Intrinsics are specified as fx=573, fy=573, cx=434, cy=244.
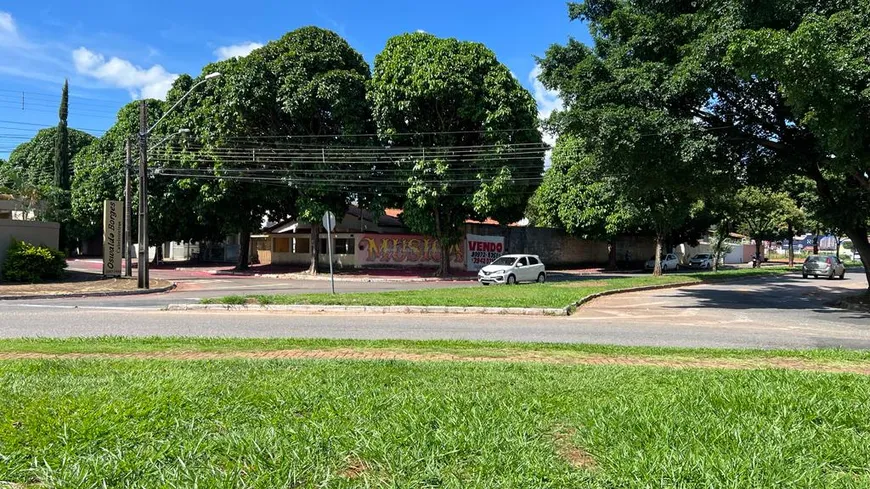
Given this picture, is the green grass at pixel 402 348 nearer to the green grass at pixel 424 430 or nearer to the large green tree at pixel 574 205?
the green grass at pixel 424 430

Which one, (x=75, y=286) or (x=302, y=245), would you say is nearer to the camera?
(x=75, y=286)

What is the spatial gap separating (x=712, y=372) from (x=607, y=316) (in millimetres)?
8576

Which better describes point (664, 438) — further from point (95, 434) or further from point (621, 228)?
point (621, 228)

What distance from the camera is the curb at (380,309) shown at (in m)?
14.9

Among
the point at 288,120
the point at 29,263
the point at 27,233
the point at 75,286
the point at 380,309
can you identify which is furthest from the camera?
the point at 288,120

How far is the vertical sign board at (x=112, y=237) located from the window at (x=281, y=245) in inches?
652

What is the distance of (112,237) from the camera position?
27859mm

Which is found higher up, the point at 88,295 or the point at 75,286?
the point at 75,286

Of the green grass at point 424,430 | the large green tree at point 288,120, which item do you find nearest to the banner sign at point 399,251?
the large green tree at point 288,120

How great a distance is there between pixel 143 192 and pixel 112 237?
22.2 ft

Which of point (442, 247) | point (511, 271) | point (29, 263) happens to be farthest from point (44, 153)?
point (511, 271)

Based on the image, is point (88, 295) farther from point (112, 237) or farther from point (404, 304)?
point (404, 304)

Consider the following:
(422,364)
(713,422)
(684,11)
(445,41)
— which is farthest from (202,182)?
(713,422)

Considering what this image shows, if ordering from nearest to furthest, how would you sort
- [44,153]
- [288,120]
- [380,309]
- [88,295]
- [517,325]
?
[517,325], [380,309], [88,295], [288,120], [44,153]
